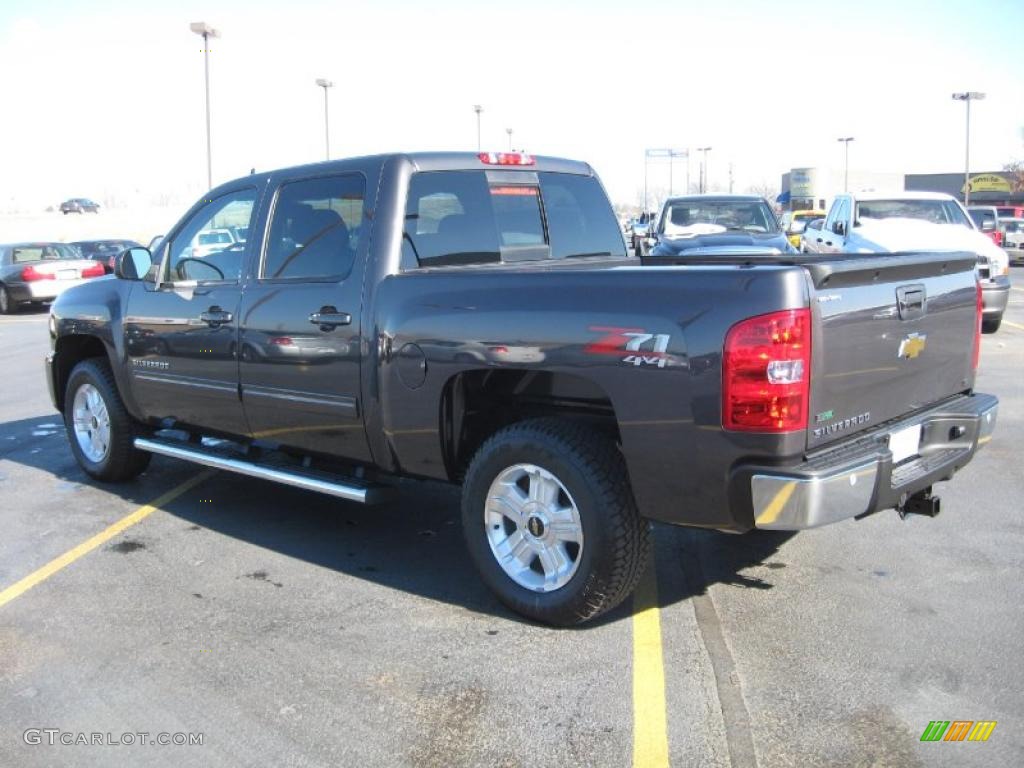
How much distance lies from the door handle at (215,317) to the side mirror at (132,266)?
0.85 metres

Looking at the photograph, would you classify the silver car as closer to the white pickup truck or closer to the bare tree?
the white pickup truck

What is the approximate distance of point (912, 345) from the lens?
4113mm

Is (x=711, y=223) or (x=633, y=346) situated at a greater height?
(x=711, y=223)

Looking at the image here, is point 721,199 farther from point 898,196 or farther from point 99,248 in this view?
point 99,248

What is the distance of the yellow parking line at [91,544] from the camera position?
189 inches

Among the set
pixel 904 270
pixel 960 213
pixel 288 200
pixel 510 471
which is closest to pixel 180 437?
pixel 288 200

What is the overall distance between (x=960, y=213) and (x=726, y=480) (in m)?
12.7

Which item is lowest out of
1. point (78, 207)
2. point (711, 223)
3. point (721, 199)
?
point (711, 223)

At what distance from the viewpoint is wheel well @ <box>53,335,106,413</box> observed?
6.86m

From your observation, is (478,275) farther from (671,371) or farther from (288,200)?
(288,200)

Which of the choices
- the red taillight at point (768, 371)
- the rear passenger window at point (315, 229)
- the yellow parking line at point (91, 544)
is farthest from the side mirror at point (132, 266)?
the red taillight at point (768, 371)

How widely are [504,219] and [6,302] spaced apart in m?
19.7

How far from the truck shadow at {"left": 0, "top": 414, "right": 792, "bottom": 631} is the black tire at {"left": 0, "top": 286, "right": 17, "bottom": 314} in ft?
52.9

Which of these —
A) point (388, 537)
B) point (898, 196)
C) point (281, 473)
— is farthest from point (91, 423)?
point (898, 196)
